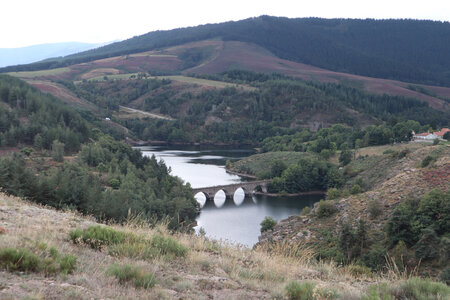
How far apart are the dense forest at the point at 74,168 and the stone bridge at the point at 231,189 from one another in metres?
5.02

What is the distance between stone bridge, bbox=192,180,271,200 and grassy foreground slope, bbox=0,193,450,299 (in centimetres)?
4816

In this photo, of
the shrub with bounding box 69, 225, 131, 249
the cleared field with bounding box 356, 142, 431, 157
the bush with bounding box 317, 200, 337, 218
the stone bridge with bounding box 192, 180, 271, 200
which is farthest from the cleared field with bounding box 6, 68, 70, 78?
the shrub with bounding box 69, 225, 131, 249

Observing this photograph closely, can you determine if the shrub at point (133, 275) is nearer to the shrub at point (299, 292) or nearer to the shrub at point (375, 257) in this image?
the shrub at point (299, 292)

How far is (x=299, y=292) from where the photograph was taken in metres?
6.46

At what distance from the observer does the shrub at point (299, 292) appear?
6.39 metres

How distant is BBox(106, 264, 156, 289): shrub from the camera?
622cm

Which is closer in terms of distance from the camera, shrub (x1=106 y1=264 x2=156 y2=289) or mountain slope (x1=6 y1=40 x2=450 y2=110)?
shrub (x1=106 y1=264 x2=156 y2=289)

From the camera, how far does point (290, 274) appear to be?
7844mm

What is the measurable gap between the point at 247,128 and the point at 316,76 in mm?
63095

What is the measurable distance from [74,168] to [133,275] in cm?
3619

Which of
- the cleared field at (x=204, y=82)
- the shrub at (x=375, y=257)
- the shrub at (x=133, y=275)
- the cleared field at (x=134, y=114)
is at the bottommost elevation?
the cleared field at (x=134, y=114)

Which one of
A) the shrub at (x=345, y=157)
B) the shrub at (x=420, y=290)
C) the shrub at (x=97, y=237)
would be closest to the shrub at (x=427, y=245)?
the shrub at (x=420, y=290)

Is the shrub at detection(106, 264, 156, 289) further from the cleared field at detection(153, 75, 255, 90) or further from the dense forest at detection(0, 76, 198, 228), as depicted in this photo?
the cleared field at detection(153, 75, 255, 90)

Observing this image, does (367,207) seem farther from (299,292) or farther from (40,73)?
(40,73)
